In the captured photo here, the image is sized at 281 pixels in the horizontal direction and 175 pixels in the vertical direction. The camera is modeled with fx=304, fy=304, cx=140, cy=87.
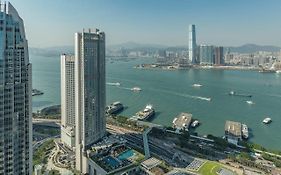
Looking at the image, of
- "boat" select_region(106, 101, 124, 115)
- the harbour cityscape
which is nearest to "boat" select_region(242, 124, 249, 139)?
the harbour cityscape

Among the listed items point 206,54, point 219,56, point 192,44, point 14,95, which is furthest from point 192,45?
point 14,95

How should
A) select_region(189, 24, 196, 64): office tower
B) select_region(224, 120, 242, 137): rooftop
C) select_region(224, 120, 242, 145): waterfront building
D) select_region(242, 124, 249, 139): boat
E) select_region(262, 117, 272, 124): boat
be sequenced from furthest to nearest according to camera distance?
select_region(189, 24, 196, 64): office tower < select_region(262, 117, 272, 124): boat < select_region(242, 124, 249, 139): boat < select_region(224, 120, 242, 137): rooftop < select_region(224, 120, 242, 145): waterfront building

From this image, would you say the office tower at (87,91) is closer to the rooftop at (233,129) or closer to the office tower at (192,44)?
→ the rooftop at (233,129)

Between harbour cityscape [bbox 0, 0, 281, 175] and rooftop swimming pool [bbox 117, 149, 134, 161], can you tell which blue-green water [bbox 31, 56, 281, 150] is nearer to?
harbour cityscape [bbox 0, 0, 281, 175]

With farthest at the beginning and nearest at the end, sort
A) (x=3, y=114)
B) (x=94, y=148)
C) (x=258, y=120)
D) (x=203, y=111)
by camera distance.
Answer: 1. (x=203, y=111)
2. (x=258, y=120)
3. (x=94, y=148)
4. (x=3, y=114)

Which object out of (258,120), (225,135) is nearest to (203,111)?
(258,120)

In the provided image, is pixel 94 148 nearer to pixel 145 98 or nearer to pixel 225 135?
pixel 225 135
